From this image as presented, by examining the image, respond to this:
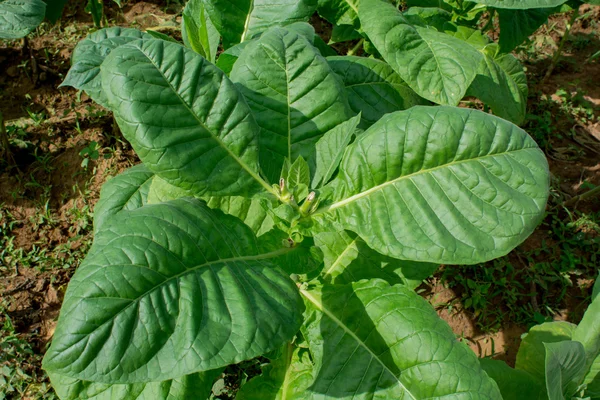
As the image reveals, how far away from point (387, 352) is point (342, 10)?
2083mm

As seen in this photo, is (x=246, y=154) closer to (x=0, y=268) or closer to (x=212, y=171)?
(x=212, y=171)

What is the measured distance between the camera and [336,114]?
1.87m

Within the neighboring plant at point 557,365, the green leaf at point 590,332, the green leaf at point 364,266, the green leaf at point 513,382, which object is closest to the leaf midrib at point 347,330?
the green leaf at point 364,266

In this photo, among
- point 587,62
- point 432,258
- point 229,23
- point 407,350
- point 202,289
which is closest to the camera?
point 202,289

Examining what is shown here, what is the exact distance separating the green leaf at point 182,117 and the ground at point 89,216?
1.49 m

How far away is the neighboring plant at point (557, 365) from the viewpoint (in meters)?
1.77

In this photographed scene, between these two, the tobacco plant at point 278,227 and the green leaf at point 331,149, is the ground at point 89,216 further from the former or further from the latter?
the green leaf at point 331,149

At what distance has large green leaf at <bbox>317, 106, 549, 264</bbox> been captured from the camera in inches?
59.4

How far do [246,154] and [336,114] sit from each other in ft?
1.28

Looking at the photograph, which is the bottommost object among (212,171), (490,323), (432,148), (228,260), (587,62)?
(490,323)

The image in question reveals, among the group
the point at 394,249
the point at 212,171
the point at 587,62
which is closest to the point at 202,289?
the point at 212,171

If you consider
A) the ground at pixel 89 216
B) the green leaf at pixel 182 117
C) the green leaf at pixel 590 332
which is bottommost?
the ground at pixel 89 216

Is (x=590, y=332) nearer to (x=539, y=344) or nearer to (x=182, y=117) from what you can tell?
(x=539, y=344)

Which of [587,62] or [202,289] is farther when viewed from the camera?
[587,62]
